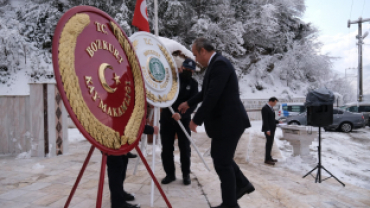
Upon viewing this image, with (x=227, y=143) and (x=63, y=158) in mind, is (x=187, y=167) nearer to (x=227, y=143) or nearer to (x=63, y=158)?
(x=227, y=143)

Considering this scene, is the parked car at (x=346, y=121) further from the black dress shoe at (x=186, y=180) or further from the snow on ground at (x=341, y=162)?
the black dress shoe at (x=186, y=180)

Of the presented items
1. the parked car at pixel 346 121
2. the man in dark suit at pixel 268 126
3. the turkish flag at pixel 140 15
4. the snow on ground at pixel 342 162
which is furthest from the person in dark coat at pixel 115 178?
the parked car at pixel 346 121

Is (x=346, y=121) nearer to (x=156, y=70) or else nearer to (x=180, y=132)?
(x=180, y=132)

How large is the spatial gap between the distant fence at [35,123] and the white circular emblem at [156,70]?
3.23 m

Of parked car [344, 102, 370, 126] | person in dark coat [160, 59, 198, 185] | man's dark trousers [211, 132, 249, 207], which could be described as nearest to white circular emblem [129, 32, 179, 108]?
person in dark coat [160, 59, 198, 185]

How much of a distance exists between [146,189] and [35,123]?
3.34m

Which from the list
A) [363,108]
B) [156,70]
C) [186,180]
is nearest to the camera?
[156,70]

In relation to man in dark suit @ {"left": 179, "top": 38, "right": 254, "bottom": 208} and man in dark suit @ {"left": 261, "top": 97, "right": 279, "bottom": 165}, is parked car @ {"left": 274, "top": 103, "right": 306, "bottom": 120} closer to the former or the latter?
man in dark suit @ {"left": 261, "top": 97, "right": 279, "bottom": 165}

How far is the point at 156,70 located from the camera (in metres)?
2.96

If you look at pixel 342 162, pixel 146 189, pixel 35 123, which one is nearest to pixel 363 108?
pixel 342 162

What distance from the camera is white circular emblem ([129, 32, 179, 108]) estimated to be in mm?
2779

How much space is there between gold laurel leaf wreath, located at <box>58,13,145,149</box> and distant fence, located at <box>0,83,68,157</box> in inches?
166

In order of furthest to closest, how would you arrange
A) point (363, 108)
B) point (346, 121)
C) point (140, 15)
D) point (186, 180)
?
point (363, 108) < point (346, 121) < point (140, 15) < point (186, 180)

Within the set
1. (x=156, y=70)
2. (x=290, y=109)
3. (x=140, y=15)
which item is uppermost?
(x=140, y=15)
